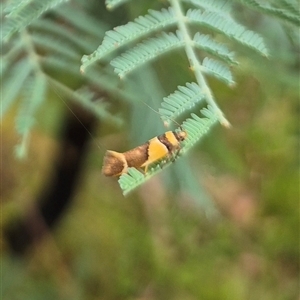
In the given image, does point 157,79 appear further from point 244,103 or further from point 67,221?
point 67,221

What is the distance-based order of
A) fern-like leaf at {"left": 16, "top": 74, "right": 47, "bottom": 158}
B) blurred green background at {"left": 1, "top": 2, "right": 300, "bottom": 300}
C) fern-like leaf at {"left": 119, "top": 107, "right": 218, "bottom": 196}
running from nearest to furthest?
fern-like leaf at {"left": 119, "top": 107, "right": 218, "bottom": 196} < fern-like leaf at {"left": 16, "top": 74, "right": 47, "bottom": 158} < blurred green background at {"left": 1, "top": 2, "right": 300, "bottom": 300}

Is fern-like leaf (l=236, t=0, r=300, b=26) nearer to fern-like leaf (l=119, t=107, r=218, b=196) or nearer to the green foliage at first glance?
the green foliage

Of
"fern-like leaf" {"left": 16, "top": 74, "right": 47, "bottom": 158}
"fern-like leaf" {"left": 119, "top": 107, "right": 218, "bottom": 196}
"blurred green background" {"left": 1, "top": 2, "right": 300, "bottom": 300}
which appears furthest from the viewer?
"blurred green background" {"left": 1, "top": 2, "right": 300, "bottom": 300}

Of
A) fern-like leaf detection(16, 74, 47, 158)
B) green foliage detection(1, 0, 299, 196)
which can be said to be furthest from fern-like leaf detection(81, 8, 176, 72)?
fern-like leaf detection(16, 74, 47, 158)

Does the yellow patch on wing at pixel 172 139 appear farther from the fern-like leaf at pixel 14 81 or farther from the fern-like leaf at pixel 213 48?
the fern-like leaf at pixel 14 81

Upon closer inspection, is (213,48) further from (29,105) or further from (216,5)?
(29,105)
